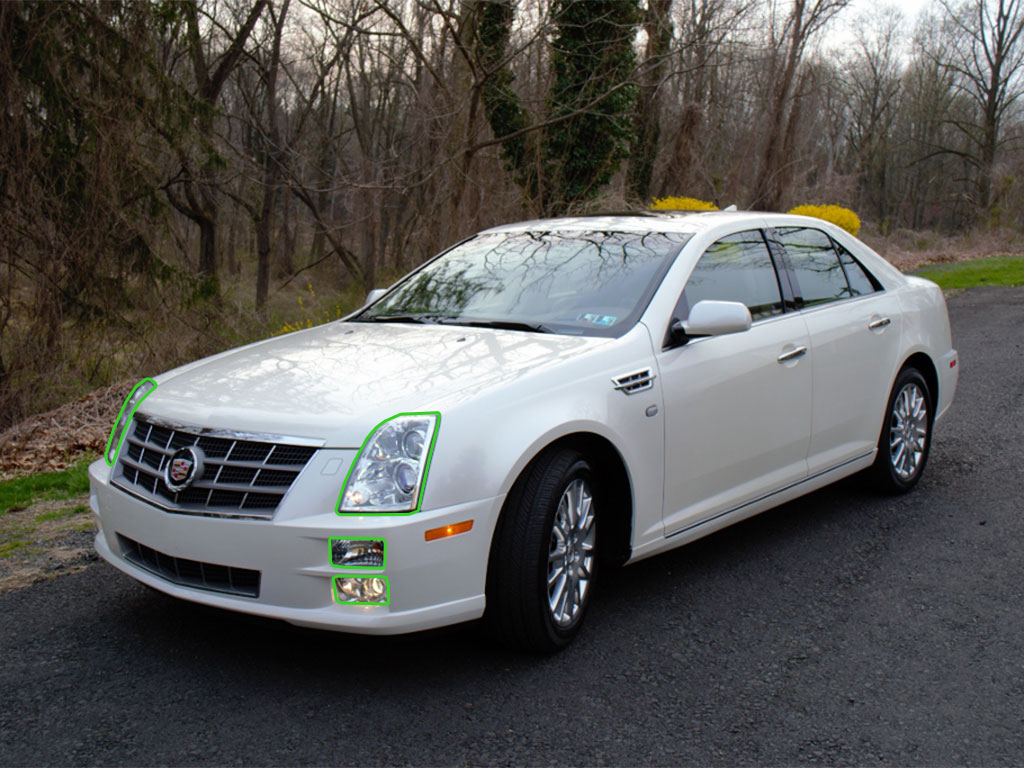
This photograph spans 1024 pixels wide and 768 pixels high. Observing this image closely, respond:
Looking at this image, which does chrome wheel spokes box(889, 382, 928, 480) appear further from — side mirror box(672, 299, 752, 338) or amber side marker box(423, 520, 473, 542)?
amber side marker box(423, 520, 473, 542)

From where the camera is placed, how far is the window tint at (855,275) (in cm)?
577

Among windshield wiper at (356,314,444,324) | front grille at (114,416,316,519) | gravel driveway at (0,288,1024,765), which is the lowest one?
gravel driveway at (0,288,1024,765)

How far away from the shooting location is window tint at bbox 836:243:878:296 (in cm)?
577

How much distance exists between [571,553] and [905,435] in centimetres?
297

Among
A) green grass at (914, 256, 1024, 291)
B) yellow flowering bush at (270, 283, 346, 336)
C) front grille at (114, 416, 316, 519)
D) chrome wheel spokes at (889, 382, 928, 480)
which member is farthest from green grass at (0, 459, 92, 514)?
green grass at (914, 256, 1024, 291)

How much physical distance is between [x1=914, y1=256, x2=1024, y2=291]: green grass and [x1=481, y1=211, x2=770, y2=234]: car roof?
15349 millimetres

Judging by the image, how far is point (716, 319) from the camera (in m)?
4.28

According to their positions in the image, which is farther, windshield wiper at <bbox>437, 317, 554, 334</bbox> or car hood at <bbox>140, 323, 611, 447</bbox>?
windshield wiper at <bbox>437, 317, 554, 334</bbox>

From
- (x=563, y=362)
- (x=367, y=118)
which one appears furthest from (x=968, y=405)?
(x=367, y=118)

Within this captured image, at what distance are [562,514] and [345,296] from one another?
92.6ft

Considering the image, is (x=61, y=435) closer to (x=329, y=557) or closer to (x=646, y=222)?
(x=646, y=222)

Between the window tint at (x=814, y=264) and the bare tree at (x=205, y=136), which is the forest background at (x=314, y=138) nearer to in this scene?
the bare tree at (x=205, y=136)

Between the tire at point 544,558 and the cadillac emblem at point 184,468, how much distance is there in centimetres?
107

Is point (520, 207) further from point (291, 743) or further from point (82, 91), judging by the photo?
point (291, 743)
